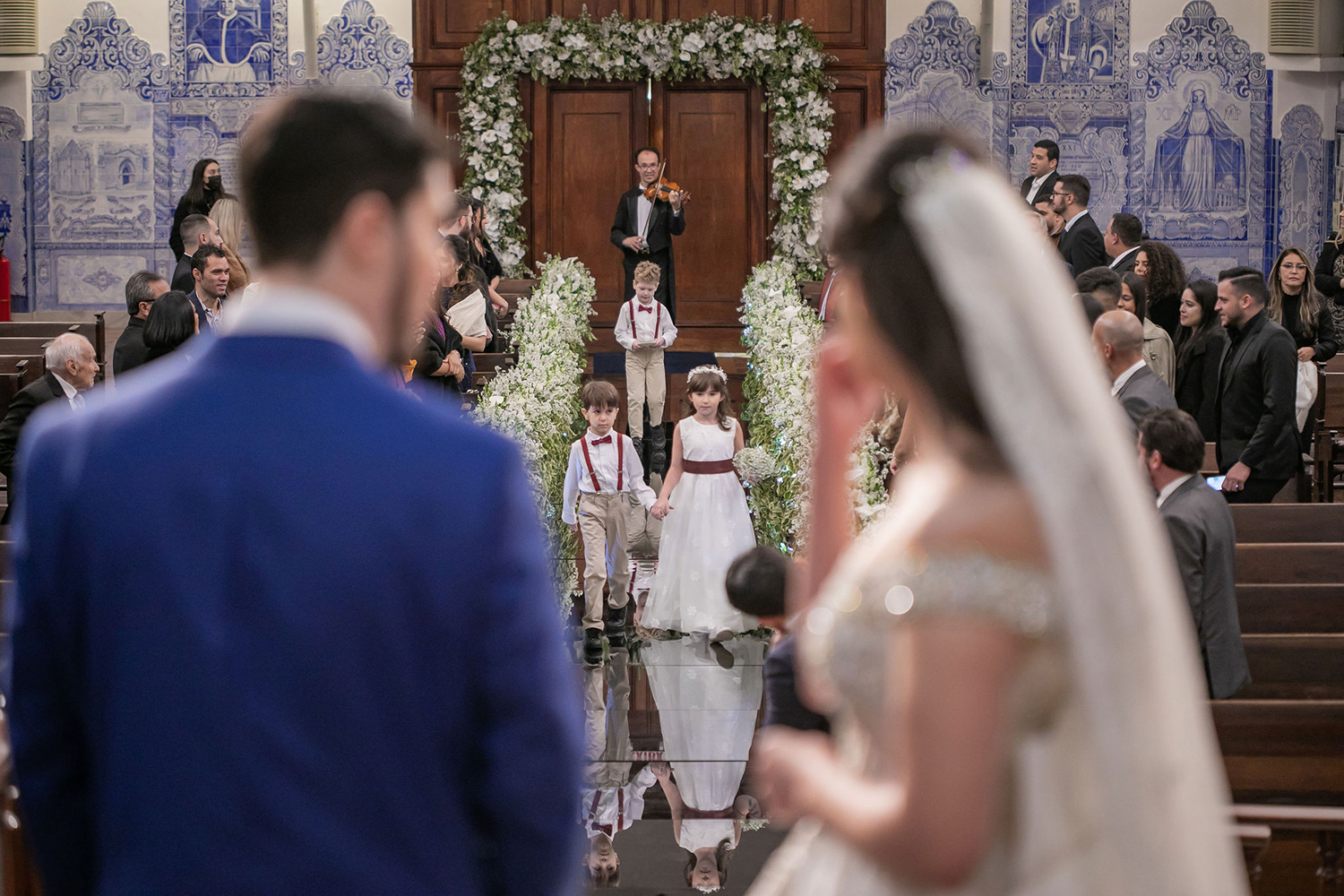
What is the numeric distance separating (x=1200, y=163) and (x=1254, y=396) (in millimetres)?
8683

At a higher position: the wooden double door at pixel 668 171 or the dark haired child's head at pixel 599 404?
the wooden double door at pixel 668 171

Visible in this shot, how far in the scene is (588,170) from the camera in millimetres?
14047

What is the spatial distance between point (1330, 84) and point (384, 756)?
51.1ft

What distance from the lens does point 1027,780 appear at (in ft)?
3.86

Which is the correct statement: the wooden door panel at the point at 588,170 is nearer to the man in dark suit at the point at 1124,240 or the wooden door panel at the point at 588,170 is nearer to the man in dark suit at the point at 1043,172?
the man in dark suit at the point at 1043,172

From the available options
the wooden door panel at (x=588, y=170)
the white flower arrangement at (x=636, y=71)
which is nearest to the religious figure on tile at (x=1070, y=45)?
the white flower arrangement at (x=636, y=71)

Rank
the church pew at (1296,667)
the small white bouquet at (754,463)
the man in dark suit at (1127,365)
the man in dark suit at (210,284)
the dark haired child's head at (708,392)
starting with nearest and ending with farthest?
the church pew at (1296,667) < the man in dark suit at (1127,365) < the man in dark suit at (210,284) < the small white bouquet at (754,463) < the dark haired child's head at (708,392)

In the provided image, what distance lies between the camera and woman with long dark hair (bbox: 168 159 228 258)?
432 inches

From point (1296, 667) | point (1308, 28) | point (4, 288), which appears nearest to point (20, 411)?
point (1296, 667)

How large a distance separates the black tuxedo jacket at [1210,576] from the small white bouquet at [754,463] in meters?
3.63

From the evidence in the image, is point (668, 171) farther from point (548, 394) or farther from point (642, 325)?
point (548, 394)

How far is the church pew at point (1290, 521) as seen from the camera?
5.73 m

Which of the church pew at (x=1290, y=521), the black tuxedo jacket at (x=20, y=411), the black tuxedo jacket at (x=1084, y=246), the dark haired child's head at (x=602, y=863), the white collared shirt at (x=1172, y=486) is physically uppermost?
the black tuxedo jacket at (x=1084, y=246)

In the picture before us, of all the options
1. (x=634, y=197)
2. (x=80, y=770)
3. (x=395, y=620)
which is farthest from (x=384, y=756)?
(x=634, y=197)
